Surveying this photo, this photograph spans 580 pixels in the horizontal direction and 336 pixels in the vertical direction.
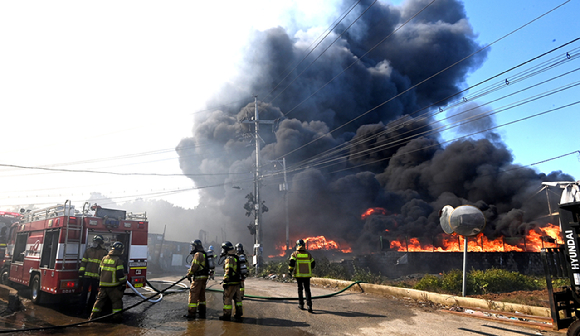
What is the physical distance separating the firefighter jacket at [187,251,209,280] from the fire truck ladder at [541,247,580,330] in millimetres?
6531

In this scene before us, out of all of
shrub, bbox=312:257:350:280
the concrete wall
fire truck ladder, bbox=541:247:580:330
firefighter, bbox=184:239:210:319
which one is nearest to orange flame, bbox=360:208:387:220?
the concrete wall

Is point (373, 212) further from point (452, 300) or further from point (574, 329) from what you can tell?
point (574, 329)

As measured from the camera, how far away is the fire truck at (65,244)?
8445 mm

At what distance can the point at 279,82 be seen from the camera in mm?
65562

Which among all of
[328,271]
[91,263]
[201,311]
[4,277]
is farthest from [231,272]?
[4,277]

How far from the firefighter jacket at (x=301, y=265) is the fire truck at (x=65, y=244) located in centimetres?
468

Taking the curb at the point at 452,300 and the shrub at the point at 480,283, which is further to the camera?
the shrub at the point at 480,283

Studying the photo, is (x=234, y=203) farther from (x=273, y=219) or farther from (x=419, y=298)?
(x=419, y=298)

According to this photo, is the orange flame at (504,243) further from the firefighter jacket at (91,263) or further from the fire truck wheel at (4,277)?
the fire truck wheel at (4,277)

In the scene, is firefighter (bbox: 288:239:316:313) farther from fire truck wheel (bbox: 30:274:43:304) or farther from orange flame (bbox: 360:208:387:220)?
orange flame (bbox: 360:208:387:220)

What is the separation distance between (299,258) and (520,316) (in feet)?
15.7

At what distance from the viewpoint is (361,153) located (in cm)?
5469

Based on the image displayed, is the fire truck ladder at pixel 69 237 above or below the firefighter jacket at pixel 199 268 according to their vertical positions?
above

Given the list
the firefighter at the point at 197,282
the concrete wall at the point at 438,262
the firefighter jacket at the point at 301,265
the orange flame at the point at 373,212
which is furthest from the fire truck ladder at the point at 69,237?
the orange flame at the point at 373,212
